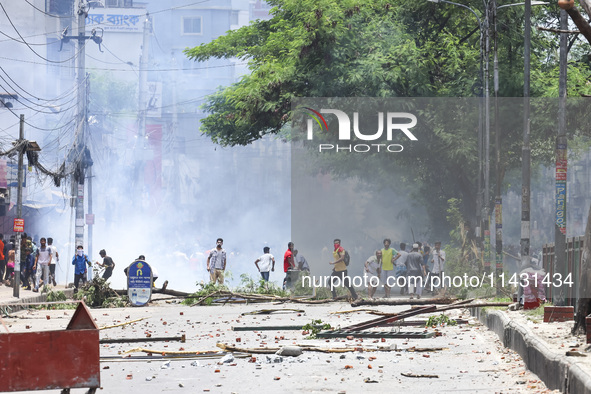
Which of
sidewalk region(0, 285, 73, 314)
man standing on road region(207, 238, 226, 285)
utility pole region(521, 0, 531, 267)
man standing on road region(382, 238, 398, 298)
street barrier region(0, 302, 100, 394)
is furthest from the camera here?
man standing on road region(207, 238, 226, 285)

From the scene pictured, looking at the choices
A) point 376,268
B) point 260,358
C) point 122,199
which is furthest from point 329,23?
point 122,199

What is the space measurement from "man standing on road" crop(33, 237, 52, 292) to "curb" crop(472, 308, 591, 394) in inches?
773

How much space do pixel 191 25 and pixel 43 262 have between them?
2900 inches

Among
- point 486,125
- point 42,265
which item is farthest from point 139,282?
point 486,125

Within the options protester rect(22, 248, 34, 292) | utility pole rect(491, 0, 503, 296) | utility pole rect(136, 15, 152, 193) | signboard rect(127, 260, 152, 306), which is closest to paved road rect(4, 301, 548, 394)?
signboard rect(127, 260, 152, 306)

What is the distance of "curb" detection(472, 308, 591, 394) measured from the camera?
746 cm

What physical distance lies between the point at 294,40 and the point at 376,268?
11.1 metres

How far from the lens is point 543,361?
9.25 metres

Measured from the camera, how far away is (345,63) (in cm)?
3409

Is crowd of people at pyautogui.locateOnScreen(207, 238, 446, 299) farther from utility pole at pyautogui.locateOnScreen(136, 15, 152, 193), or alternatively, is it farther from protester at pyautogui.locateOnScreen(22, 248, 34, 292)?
utility pole at pyautogui.locateOnScreen(136, 15, 152, 193)

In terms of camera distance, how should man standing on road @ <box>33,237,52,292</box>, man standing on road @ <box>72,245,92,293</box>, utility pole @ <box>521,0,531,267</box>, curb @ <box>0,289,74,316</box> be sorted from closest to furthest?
curb @ <box>0,289,74,316</box> < utility pole @ <box>521,0,531,267</box> < man standing on road @ <box>72,245,92,293</box> < man standing on road @ <box>33,237,52,292</box>

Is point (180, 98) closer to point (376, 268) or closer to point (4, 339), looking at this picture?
point (376, 268)

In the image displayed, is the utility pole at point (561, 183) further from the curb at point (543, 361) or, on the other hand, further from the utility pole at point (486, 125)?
the utility pole at point (486, 125)

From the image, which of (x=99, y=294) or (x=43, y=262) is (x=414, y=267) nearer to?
(x=99, y=294)
